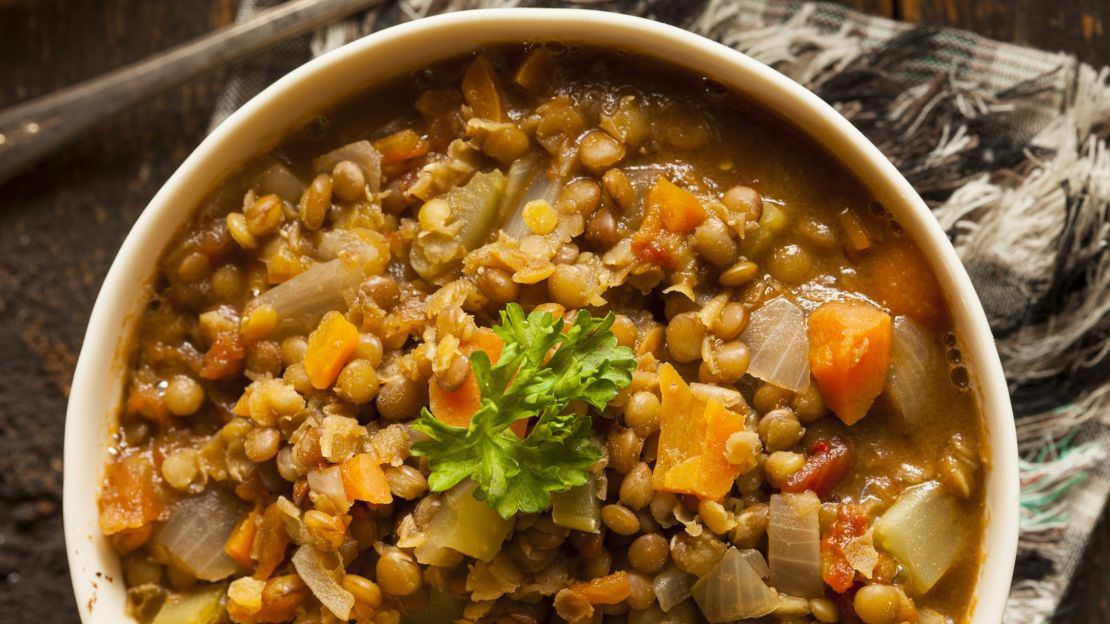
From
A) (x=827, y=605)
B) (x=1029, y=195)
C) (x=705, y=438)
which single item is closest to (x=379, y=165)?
(x=705, y=438)

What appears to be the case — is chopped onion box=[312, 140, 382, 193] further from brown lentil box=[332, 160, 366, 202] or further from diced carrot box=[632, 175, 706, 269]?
diced carrot box=[632, 175, 706, 269]

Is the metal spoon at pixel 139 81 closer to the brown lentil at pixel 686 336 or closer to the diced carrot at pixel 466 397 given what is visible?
the diced carrot at pixel 466 397

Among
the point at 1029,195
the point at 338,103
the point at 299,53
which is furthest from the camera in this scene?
the point at 299,53

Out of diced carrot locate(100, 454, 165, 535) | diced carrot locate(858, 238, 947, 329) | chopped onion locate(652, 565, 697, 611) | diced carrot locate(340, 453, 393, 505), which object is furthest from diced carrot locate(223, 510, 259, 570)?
diced carrot locate(858, 238, 947, 329)

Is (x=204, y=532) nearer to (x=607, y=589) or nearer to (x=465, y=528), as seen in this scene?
(x=465, y=528)

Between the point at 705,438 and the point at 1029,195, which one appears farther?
the point at 1029,195

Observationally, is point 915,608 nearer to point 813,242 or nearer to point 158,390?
point 813,242
